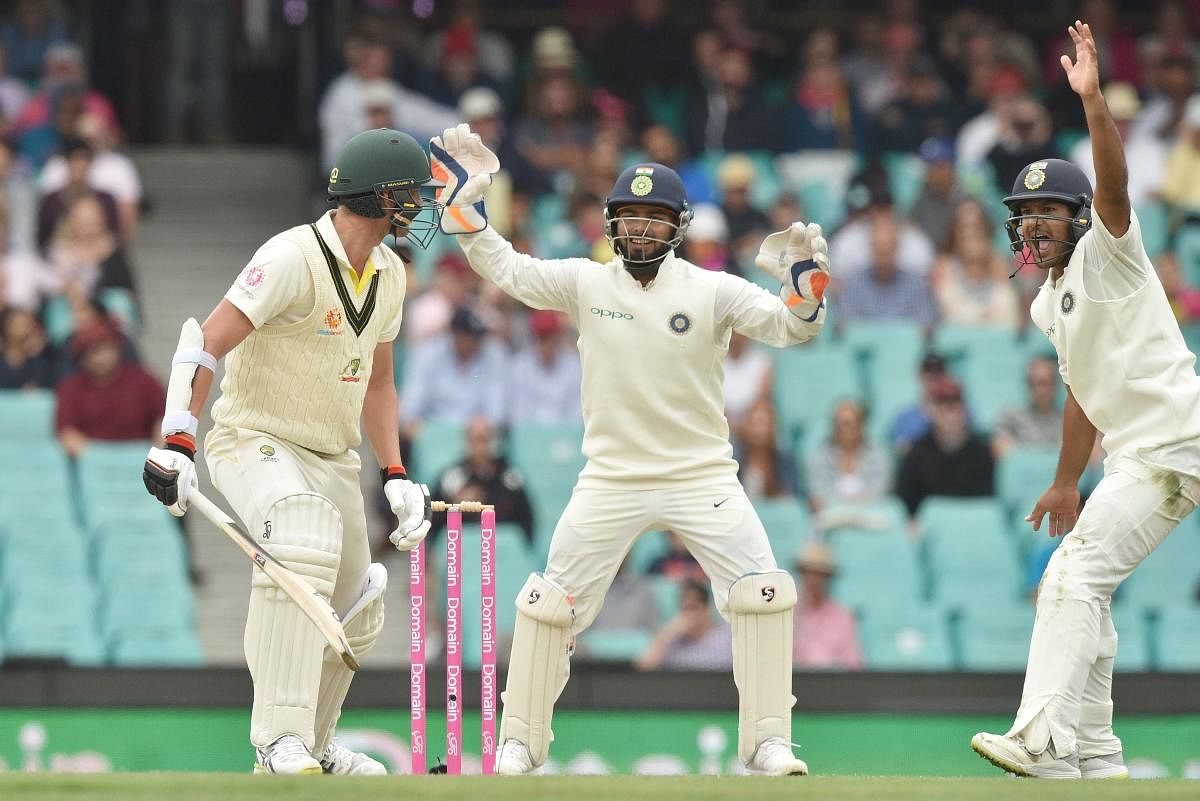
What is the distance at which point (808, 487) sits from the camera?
35.9 ft

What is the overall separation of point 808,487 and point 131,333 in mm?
3822

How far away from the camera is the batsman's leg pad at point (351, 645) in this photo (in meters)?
7.07

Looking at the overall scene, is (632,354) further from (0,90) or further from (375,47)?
(0,90)

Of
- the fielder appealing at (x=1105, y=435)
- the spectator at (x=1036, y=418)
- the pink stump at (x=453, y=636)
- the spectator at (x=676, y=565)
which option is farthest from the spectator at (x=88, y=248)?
the fielder appealing at (x=1105, y=435)

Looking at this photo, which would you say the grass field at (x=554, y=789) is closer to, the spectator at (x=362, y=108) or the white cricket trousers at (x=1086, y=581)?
the white cricket trousers at (x=1086, y=581)

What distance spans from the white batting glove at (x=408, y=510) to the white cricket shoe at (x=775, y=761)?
1.34 meters

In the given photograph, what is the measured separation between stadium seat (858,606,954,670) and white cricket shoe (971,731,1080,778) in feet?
11.5

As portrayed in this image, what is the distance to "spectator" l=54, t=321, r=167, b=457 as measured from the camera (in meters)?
11.0

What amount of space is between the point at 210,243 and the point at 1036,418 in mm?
5406

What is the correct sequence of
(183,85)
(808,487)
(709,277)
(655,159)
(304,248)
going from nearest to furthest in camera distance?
(304,248)
(709,277)
(808,487)
(655,159)
(183,85)

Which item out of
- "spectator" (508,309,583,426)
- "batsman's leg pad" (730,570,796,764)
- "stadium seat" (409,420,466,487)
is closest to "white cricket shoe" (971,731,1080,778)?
"batsman's leg pad" (730,570,796,764)

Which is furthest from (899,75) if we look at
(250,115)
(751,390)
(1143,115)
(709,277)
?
(709,277)

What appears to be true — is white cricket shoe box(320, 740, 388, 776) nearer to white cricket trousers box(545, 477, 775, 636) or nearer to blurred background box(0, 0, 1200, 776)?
white cricket trousers box(545, 477, 775, 636)

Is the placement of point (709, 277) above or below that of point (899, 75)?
below
